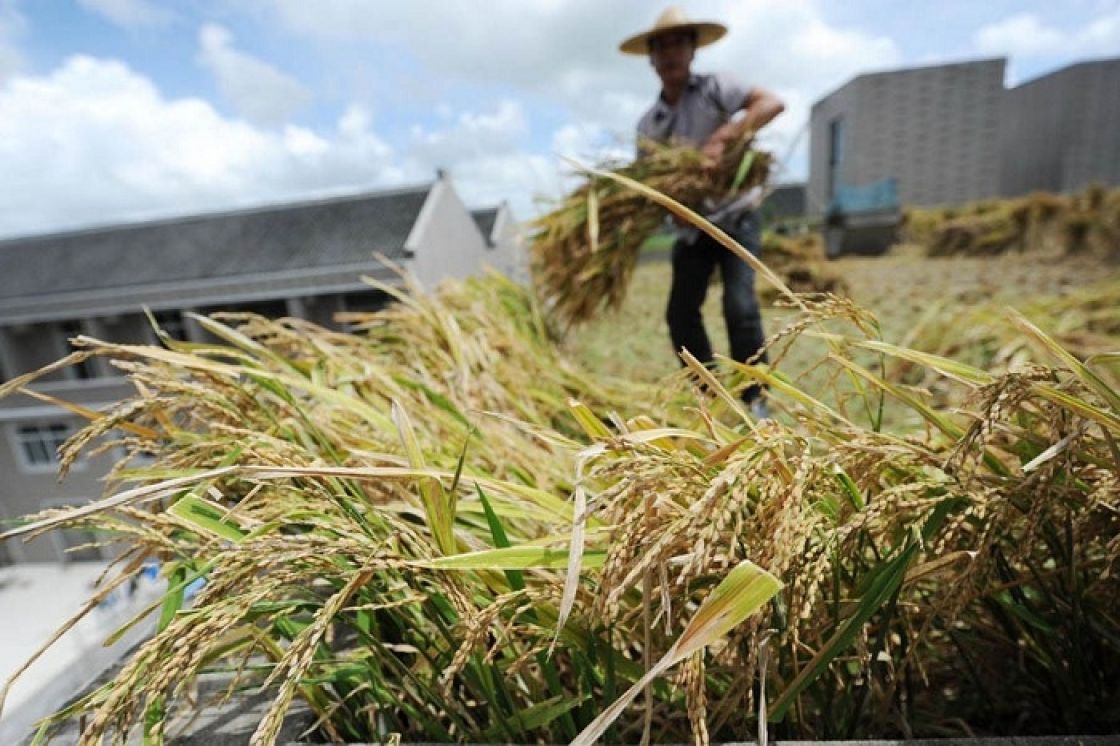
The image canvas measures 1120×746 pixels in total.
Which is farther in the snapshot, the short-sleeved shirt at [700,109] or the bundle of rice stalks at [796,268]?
the bundle of rice stalks at [796,268]

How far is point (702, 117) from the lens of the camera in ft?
7.45

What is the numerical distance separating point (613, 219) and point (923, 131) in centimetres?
2181

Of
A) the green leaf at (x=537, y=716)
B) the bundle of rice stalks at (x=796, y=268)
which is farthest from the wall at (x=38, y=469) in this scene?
the green leaf at (x=537, y=716)

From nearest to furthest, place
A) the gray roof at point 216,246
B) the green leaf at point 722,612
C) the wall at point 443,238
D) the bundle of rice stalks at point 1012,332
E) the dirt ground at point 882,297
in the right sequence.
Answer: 1. the green leaf at point 722,612
2. the bundle of rice stalks at point 1012,332
3. the dirt ground at point 882,297
4. the wall at point 443,238
5. the gray roof at point 216,246

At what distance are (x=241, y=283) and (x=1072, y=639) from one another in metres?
16.5

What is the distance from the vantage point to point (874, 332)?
0.80 metres

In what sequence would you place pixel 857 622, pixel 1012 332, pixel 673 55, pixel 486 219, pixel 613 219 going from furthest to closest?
pixel 486 219 < pixel 1012 332 < pixel 613 219 < pixel 673 55 < pixel 857 622

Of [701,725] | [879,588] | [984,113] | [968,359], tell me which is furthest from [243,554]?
[984,113]

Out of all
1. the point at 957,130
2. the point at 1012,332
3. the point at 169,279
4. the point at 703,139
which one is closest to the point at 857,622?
the point at 703,139

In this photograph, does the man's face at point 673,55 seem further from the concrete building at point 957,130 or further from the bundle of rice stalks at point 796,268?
the concrete building at point 957,130

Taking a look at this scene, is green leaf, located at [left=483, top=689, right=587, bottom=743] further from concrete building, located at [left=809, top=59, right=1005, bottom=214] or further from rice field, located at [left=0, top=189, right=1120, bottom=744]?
concrete building, located at [left=809, top=59, right=1005, bottom=214]

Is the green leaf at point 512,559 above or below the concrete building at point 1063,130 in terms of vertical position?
below

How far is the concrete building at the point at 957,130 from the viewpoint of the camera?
702 inches

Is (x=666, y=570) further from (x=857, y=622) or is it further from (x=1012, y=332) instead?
(x=1012, y=332)
